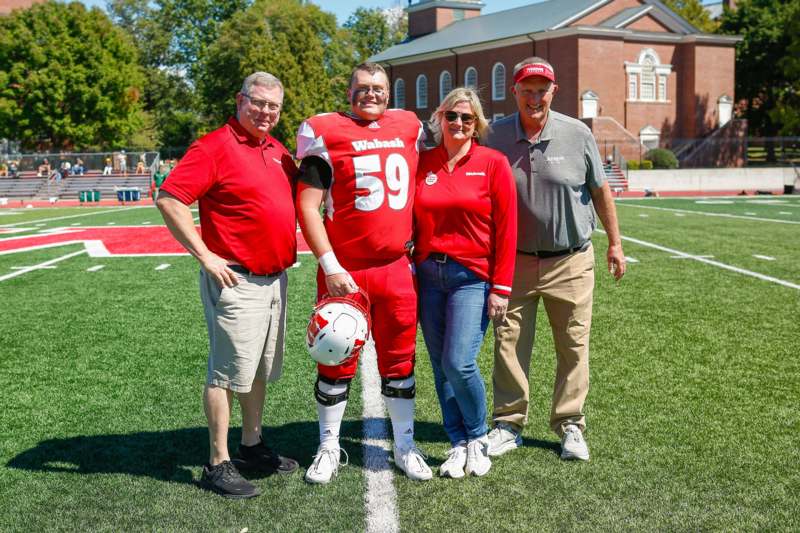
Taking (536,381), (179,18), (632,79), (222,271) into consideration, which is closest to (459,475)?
(222,271)

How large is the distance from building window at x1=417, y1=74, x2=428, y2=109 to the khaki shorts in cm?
6041

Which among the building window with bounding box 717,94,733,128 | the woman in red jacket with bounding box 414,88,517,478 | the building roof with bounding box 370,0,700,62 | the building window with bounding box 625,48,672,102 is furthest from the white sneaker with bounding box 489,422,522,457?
the building window with bounding box 717,94,733,128

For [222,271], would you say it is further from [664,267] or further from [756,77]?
[756,77]

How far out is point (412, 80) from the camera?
2534 inches

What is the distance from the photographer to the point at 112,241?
672 inches

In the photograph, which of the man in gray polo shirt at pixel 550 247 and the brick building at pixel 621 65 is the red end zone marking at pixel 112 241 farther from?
the brick building at pixel 621 65

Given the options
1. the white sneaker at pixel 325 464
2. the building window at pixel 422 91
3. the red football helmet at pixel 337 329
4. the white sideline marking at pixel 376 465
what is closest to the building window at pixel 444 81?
the building window at pixel 422 91

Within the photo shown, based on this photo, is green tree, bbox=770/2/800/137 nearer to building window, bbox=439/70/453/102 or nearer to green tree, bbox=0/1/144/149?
building window, bbox=439/70/453/102

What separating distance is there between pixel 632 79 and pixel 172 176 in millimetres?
50489

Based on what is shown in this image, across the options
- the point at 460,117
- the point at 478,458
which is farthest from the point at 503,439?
the point at 460,117

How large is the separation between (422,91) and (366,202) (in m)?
61.0

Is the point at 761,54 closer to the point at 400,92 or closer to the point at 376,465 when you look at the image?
the point at 400,92

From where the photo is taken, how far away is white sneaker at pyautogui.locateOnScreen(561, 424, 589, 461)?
448cm

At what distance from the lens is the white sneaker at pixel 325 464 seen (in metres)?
4.21
